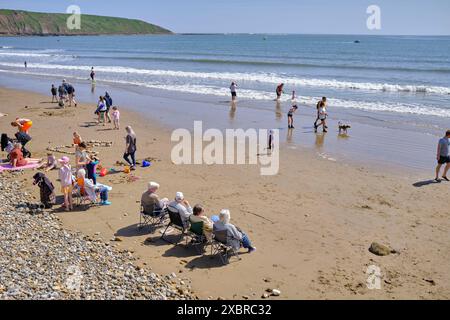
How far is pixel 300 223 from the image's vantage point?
10.5 meters

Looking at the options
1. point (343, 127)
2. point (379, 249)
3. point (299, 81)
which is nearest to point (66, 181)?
point (379, 249)

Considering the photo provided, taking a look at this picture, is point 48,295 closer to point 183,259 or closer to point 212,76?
point 183,259

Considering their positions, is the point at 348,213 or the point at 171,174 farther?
the point at 171,174

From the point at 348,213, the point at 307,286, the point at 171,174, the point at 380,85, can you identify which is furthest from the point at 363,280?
the point at 380,85

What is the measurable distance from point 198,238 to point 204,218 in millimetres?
458

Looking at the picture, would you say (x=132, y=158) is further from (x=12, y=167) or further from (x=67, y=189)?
(x=12, y=167)

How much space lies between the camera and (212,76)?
1762 inches

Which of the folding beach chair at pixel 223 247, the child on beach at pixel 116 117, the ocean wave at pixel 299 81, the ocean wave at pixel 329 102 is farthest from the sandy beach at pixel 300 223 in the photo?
the ocean wave at pixel 299 81

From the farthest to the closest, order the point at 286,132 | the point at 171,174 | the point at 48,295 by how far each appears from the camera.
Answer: the point at 286,132
the point at 171,174
the point at 48,295

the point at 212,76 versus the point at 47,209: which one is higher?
the point at 212,76

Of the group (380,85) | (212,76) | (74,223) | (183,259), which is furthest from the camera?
(212,76)

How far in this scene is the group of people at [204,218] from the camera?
871 cm

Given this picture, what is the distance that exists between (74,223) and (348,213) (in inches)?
256

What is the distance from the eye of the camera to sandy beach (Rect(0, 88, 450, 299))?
8.09 m
